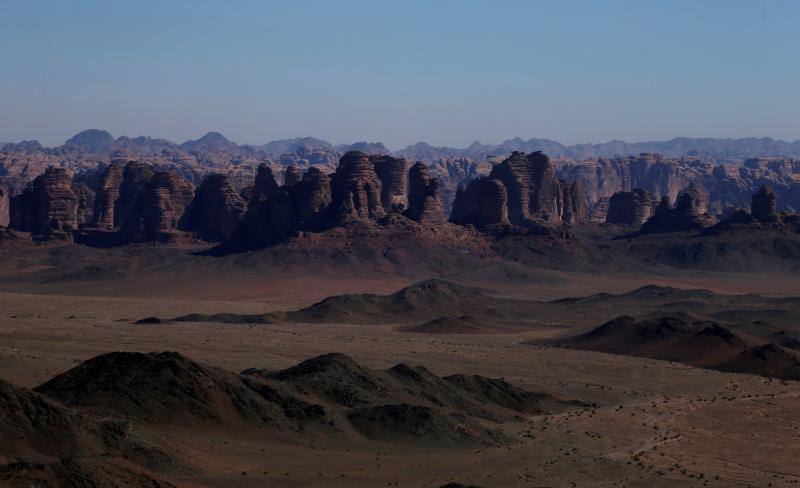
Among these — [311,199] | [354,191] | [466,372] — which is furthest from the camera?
[311,199]

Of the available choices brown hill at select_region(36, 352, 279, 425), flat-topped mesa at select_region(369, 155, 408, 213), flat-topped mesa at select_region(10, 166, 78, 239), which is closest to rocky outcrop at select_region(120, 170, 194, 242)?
flat-topped mesa at select_region(10, 166, 78, 239)

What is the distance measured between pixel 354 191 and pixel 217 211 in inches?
1175

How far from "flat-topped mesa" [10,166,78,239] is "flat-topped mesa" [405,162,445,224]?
169 feet

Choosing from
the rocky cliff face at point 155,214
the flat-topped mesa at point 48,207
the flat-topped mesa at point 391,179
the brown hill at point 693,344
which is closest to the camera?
the brown hill at point 693,344

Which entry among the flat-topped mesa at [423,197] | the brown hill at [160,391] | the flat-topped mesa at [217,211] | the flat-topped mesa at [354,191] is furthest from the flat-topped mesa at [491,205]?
the brown hill at [160,391]

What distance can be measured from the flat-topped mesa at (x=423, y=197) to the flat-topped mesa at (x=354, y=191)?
5300 millimetres

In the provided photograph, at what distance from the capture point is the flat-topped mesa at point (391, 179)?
619 ft

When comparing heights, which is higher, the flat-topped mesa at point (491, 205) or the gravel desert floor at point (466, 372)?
the flat-topped mesa at point (491, 205)

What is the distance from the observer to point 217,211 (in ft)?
640

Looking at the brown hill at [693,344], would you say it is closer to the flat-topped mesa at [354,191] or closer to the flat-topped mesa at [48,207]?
the flat-topped mesa at [354,191]

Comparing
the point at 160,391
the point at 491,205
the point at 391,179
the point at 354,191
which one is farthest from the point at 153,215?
the point at 160,391

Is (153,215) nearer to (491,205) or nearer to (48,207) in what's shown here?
(48,207)

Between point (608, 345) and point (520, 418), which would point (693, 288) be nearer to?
point (608, 345)

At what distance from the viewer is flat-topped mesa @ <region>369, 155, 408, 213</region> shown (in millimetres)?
188750
